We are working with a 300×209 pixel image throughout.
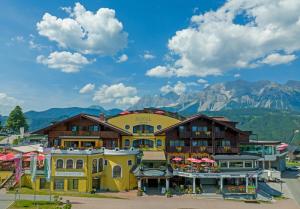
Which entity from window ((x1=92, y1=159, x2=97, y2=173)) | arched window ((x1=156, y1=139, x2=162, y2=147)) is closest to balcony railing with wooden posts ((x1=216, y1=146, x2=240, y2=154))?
arched window ((x1=156, y1=139, x2=162, y2=147))

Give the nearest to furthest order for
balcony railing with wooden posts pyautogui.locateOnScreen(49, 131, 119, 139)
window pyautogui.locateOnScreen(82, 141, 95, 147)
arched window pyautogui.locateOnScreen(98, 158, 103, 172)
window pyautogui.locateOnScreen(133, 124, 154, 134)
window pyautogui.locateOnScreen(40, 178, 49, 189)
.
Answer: window pyautogui.locateOnScreen(40, 178, 49, 189) < arched window pyautogui.locateOnScreen(98, 158, 103, 172) < balcony railing with wooden posts pyautogui.locateOnScreen(49, 131, 119, 139) < window pyautogui.locateOnScreen(82, 141, 95, 147) < window pyautogui.locateOnScreen(133, 124, 154, 134)

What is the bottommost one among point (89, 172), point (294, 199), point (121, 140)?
point (294, 199)

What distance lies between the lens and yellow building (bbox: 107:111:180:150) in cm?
5875

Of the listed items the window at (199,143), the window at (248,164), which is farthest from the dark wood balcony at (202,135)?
the window at (248,164)

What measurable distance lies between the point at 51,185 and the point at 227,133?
29.9m

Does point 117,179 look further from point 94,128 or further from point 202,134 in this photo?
point 202,134

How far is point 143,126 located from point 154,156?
842cm

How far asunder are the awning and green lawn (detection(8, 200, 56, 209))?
59.2 feet

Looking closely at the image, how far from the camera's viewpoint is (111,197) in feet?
144

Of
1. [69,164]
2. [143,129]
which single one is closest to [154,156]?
[143,129]

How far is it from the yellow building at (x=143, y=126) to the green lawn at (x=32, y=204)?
2309cm

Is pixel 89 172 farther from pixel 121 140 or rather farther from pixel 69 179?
pixel 121 140

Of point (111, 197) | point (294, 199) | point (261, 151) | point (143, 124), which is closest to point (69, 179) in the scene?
point (111, 197)

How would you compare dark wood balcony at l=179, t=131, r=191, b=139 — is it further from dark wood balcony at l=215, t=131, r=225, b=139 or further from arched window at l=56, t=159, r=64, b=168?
arched window at l=56, t=159, r=64, b=168
